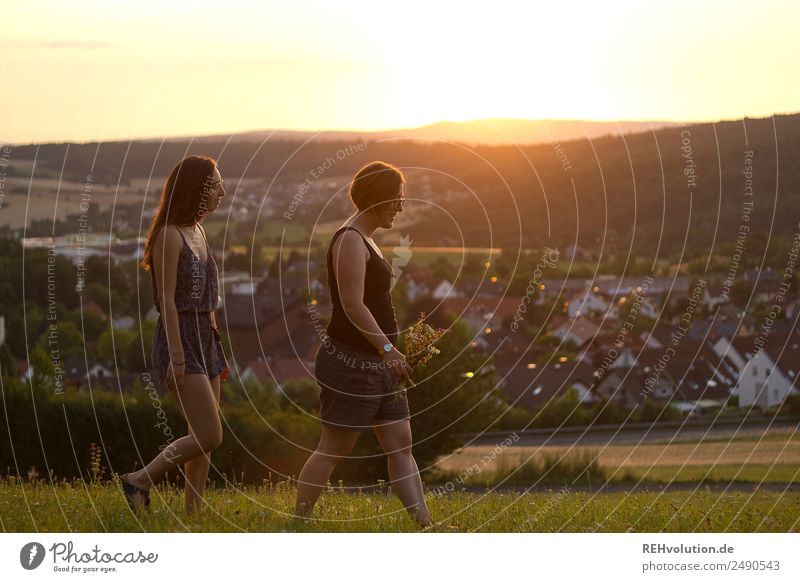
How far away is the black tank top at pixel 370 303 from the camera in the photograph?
21.9 ft

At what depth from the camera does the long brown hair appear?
676 centimetres

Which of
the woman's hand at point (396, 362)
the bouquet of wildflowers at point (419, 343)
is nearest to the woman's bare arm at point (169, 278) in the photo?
the woman's hand at point (396, 362)

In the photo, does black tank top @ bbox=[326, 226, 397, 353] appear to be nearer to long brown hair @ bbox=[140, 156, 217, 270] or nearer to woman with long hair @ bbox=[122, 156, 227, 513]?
woman with long hair @ bbox=[122, 156, 227, 513]

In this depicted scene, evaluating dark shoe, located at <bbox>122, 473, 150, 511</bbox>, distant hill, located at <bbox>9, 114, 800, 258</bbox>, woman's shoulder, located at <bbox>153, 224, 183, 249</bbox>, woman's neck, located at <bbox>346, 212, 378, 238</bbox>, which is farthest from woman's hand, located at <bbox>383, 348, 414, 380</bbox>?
distant hill, located at <bbox>9, 114, 800, 258</bbox>

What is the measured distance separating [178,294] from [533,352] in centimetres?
A: 5215

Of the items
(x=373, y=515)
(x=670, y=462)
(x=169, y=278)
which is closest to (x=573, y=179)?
(x=670, y=462)

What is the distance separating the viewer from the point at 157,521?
7.09 meters

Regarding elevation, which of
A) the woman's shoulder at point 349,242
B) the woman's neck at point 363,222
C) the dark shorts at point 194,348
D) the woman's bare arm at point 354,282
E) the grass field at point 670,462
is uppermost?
the woman's neck at point 363,222

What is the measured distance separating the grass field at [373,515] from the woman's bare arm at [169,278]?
46.5 inches

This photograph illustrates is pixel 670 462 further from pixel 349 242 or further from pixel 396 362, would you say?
pixel 349 242

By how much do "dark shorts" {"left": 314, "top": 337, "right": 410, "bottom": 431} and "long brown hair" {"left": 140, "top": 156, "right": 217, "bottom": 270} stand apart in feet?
3.56

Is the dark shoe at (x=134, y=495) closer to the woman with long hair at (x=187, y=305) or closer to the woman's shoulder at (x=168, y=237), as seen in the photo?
the woman with long hair at (x=187, y=305)
